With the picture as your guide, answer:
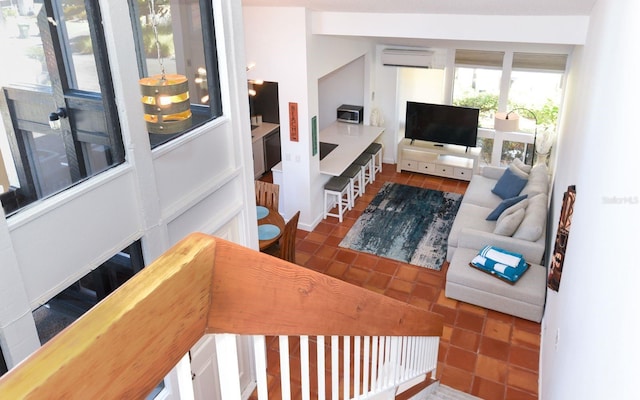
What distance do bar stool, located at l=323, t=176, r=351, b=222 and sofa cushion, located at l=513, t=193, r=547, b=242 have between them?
271 cm

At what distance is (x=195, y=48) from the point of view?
143 inches

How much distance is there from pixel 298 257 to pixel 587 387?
5203mm

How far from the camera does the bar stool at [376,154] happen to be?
9.10m

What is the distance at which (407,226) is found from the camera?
25.3ft

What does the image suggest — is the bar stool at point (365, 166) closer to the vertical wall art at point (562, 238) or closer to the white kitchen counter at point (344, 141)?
the white kitchen counter at point (344, 141)

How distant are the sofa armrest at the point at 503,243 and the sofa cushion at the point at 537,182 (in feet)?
3.52

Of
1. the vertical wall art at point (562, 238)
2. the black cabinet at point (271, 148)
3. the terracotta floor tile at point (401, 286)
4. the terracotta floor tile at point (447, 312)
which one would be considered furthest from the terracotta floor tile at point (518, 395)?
the black cabinet at point (271, 148)

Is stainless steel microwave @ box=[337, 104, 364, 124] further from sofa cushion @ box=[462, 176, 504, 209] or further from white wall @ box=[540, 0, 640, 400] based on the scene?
white wall @ box=[540, 0, 640, 400]

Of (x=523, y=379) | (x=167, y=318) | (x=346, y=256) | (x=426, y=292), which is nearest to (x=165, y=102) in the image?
(x=167, y=318)

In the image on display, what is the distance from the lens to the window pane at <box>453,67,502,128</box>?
8789mm

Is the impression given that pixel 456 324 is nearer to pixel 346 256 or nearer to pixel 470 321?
pixel 470 321

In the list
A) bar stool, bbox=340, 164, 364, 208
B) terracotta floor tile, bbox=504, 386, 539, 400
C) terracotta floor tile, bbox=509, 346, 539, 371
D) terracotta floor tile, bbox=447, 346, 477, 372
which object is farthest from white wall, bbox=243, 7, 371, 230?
terracotta floor tile, bbox=504, 386, 539, 400

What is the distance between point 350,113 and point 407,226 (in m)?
2.87

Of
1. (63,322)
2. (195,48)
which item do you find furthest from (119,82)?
(63,322)
